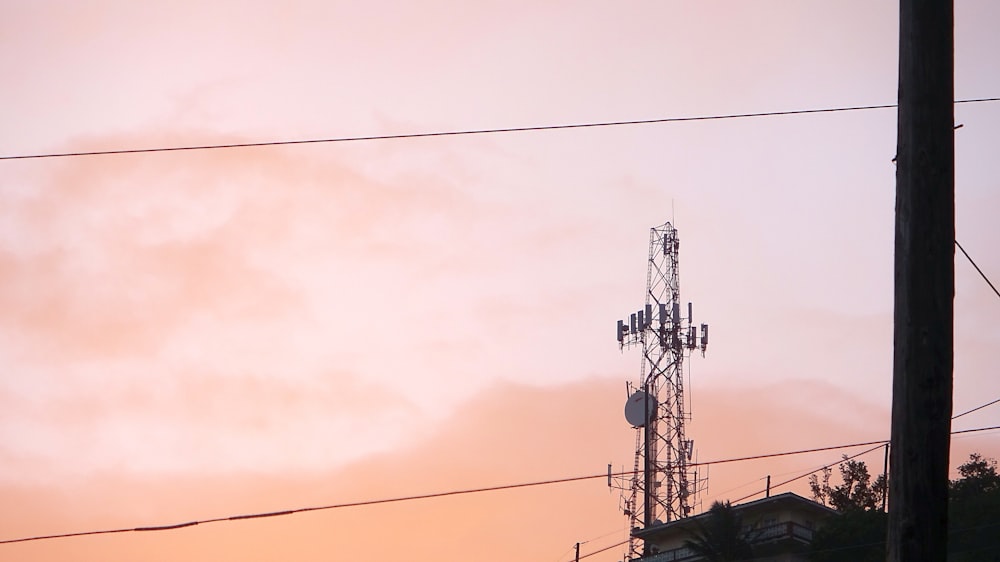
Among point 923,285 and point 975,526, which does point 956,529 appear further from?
point 923,285

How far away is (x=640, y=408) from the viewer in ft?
237

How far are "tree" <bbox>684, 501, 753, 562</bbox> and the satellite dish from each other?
34.0 feet

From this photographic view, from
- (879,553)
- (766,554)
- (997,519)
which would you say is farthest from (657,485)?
(997,519)

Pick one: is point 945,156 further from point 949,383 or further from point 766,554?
point 766,554

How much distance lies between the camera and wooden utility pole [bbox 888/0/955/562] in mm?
10430

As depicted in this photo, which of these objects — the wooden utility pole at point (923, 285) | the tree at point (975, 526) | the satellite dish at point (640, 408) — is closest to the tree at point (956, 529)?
the tree at point (975, 526)

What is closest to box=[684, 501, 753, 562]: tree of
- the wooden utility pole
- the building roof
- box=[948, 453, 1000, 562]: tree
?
the building roof

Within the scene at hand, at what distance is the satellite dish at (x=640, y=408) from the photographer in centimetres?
7175

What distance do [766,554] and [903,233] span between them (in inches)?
2134

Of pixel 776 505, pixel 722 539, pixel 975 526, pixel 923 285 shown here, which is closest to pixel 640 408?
pixel 776 505

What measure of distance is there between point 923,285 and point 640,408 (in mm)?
62199

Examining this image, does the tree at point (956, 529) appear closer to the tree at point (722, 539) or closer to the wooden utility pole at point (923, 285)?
the tree at point (722, 539)

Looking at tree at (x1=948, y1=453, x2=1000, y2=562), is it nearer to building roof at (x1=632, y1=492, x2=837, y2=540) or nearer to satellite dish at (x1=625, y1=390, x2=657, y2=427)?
building roof at (x1=632, y1=492, x2=837, y2=540)

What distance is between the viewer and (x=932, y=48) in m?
11.1
